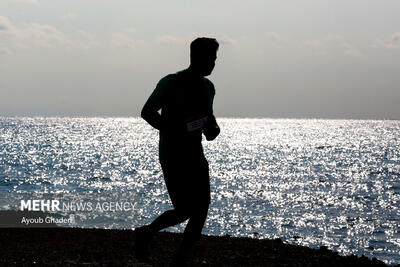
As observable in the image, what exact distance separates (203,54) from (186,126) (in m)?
0.67

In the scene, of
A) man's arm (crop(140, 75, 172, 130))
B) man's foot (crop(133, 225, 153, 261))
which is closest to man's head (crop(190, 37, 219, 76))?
man's arm (crop(140, 75, 172, 130))

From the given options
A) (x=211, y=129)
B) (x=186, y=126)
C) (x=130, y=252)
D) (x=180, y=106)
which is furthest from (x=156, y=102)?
(x=130, y=252)

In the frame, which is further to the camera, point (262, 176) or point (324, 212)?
point (262, 176)

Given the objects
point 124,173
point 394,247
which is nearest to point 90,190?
point 124,173

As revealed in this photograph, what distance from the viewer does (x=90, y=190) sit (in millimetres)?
58875

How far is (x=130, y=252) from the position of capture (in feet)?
36.6

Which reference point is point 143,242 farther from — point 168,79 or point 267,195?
point 267,195

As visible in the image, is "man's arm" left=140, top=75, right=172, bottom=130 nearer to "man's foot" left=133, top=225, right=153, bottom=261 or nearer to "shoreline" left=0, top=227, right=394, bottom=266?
"man's foot" left=133, top=225, right=153, bottom=261

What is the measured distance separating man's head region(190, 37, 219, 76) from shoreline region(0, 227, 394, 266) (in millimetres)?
4785

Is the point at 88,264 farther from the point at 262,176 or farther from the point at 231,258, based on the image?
the point at 262,176

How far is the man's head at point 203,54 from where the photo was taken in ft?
18.1

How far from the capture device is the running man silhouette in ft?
18.3

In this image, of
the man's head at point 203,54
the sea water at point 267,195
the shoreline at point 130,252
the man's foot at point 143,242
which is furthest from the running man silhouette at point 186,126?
the sea water at point 267,195

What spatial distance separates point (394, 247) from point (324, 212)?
14114 mm
